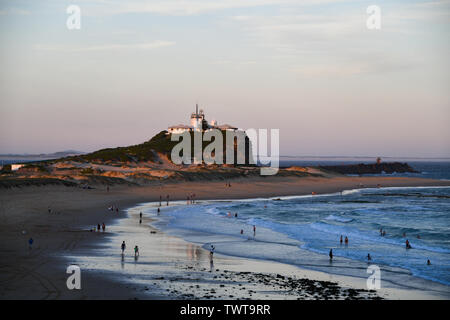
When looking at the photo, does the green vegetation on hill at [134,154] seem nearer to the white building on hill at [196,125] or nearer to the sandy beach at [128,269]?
the white building on hill at [196,125]

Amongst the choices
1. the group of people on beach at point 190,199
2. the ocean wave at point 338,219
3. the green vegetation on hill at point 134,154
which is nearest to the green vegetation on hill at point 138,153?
the green vegetation on hill at point 134,154

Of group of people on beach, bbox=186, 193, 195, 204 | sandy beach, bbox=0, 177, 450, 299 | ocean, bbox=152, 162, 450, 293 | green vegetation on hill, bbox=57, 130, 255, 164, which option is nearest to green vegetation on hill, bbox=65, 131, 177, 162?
green vegetation on hill, bbox=57, 130, 255, 164

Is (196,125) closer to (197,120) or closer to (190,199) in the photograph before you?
(197,120)

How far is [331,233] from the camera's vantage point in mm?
43094

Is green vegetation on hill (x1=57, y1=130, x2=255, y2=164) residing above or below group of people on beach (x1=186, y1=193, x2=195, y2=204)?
above

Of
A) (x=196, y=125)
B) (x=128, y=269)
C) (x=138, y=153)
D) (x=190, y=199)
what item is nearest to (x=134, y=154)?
(x=138, y=153)

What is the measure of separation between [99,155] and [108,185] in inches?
2224

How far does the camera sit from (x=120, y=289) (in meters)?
22.1

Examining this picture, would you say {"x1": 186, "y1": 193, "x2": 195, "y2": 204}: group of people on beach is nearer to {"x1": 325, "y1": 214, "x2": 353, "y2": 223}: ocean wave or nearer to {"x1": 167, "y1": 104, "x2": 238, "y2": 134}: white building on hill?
{"x1": 325, "y1": 214, "x2": 353, "y2": 223}: ocean wave

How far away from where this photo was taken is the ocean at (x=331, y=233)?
3044cm

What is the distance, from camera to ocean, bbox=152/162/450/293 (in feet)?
99.9

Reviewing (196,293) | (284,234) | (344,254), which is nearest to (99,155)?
(284,234)

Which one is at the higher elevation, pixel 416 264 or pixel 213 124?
pixel 213 124
